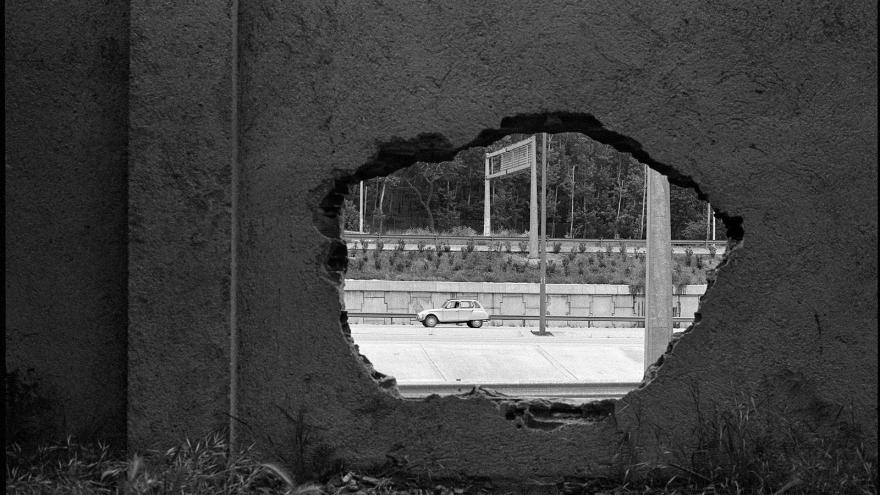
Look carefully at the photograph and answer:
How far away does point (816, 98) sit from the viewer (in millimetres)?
3393

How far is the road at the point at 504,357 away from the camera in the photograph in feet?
33.8

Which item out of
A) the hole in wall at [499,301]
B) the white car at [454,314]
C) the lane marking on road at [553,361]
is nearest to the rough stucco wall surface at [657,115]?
the hole in wall at [499,301]

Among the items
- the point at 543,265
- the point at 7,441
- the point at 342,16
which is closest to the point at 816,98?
the point at 342,16

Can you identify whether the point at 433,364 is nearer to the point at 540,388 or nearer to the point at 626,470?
the point at 540,388

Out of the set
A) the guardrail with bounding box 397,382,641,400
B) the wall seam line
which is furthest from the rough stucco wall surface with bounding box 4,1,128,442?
the guardrail with bounding box 397,382,641,400

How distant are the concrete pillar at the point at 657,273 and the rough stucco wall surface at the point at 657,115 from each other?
19.6 ft

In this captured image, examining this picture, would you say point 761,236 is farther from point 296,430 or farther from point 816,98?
point 296,430

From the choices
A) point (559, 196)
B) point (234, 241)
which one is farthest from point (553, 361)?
point (559, 196)

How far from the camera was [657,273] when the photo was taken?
30.9ft

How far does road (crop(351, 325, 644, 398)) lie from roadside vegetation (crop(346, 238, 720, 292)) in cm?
286

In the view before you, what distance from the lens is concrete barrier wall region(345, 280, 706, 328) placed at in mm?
17047

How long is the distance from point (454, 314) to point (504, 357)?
3647mm

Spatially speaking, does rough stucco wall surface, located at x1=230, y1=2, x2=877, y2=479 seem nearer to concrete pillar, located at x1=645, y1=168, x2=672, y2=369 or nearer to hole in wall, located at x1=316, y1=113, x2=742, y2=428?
hole in wall, located at x1=316, y1=113, x2=742, y2=428

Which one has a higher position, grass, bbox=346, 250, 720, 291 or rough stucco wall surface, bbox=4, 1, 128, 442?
rough stucco wall surface, bbox=4, 1, 128, 442
